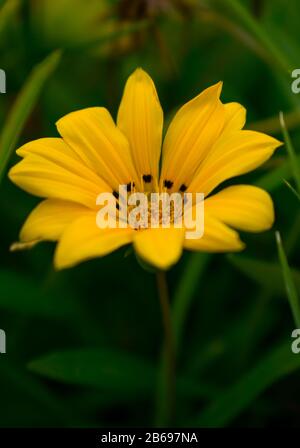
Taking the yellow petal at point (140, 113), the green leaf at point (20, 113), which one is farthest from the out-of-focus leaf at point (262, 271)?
the green leaf at point (20, 113)

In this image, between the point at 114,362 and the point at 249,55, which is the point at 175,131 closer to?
the point at 114,362

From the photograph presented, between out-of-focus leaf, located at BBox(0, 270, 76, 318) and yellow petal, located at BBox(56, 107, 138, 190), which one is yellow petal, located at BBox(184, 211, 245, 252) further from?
out-of-focus leaf, located at BBox(0, 270, 76, 318)

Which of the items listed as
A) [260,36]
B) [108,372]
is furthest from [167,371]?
[260,36]

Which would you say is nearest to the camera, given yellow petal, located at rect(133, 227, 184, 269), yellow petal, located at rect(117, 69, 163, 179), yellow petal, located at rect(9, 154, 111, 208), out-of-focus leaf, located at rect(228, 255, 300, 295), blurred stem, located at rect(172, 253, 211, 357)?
yellow petal, located at rect(133, 227, 184, 269)

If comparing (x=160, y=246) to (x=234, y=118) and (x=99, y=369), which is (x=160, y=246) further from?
(x=99, y=369)

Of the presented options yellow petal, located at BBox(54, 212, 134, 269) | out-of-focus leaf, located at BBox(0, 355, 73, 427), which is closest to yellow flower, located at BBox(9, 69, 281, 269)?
yellow petal, located at BBox(54, 212, 134, 269)

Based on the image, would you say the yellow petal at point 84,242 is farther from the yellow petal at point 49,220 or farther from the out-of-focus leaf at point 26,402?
the out-of-focus leaf at point 26,402

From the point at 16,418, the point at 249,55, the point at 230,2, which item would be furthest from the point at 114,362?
the point at 249,55
